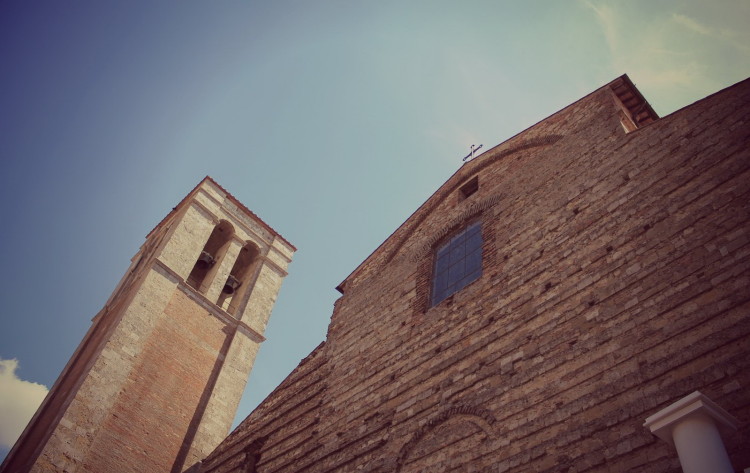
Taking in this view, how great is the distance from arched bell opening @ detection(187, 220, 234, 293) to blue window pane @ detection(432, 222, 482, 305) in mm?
10852

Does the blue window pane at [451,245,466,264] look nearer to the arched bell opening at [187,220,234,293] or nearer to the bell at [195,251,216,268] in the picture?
the arched bell opening at [187,220,234,293]

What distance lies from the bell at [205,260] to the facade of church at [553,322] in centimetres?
731

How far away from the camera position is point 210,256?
704 inches

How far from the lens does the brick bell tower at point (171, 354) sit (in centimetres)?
1202

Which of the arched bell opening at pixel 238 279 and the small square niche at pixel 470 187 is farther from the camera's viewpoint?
the arched bell opening at pixel 238 279

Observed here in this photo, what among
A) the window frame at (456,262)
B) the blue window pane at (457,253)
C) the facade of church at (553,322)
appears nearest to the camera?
the facade of church at (553,322)

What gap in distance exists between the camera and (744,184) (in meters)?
4.53

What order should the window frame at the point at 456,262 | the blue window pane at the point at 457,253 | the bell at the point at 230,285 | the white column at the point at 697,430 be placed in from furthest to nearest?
the bell at the point at 230,285 → the blue window pane at the point at 457,253 → the window frame at the point at 456,262 → the white column at the point at 697,430

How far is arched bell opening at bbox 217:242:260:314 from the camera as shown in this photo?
1777 centimetres

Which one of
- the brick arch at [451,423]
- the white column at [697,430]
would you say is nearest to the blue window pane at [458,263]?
the brick arch at [451,423]

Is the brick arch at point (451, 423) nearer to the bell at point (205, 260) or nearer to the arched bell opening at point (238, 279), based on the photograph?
the arched bell opening at point (238, 279)

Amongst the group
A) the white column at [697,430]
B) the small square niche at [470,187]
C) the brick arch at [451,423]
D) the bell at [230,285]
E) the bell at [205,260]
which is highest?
the bell at [205,260]

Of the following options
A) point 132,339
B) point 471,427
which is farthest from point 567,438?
point 132,339

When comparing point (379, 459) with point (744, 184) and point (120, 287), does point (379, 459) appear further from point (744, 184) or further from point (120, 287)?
point (120, 287)
